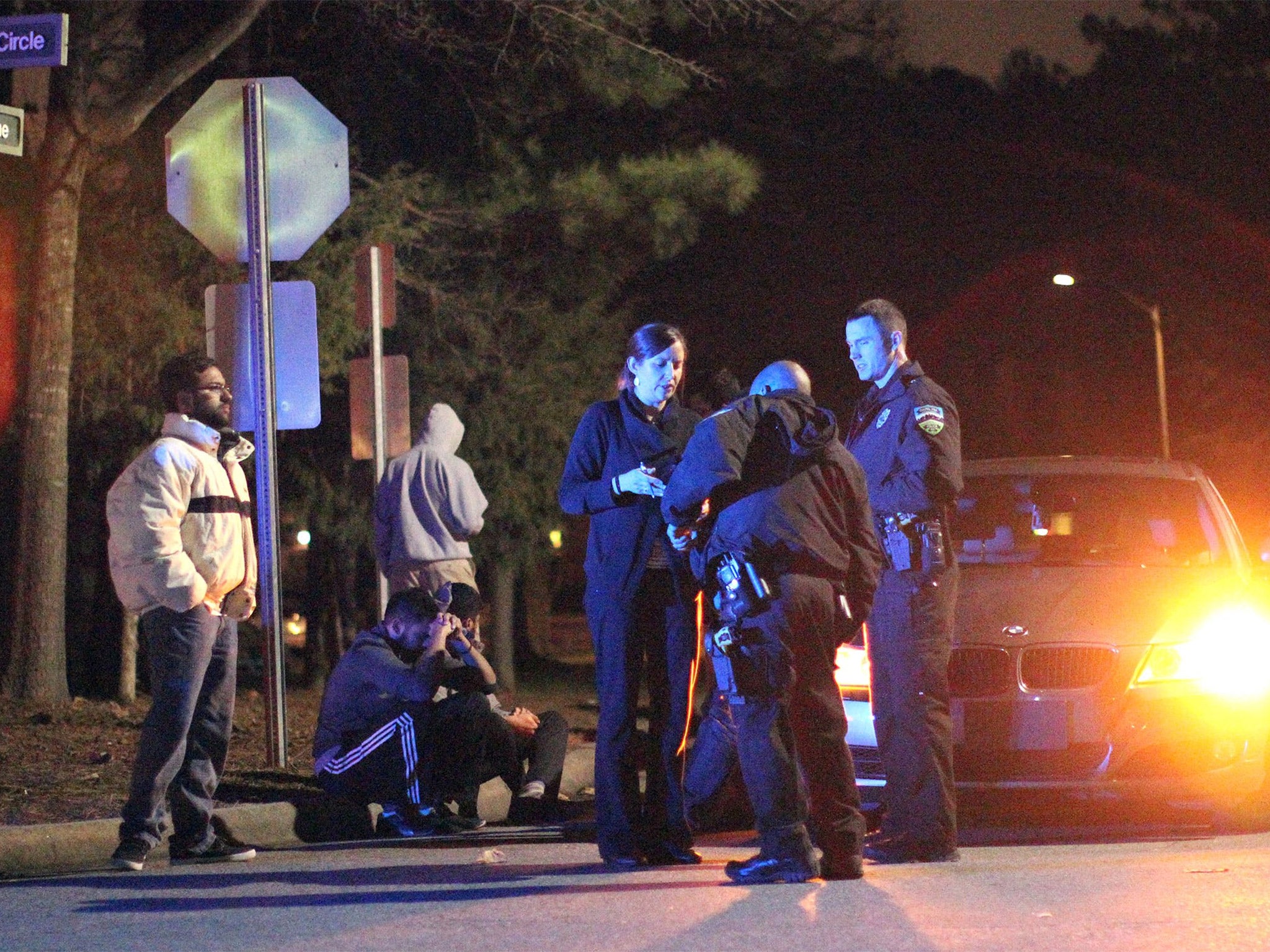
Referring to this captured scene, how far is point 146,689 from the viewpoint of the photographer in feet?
70.9

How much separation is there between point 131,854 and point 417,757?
57.5 inches

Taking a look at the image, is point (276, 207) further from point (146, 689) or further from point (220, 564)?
point (146, 689)

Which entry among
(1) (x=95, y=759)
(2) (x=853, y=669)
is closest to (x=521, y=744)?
(2) (x=853, y=669)

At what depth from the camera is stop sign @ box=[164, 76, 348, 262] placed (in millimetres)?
10039

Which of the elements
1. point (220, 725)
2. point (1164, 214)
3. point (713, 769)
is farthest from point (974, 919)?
point (1164, 214)

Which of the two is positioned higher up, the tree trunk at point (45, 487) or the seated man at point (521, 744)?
the tree trunk at point (45, 487)

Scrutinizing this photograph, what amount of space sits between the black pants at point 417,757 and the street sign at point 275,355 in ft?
7.19

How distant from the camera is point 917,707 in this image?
6.77 m

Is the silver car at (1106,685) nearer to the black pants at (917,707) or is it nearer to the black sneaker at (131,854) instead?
the black pants at (917,707)

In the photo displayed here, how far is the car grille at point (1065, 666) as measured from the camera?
7406 mm

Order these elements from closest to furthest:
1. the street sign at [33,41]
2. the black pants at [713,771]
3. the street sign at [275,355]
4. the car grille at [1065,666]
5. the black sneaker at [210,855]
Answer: the black sneaker at [210,855] → the car grille at [1065,666] → the black pants at [713,771] → the street sign at [33,41] → the street sign at [275,355]

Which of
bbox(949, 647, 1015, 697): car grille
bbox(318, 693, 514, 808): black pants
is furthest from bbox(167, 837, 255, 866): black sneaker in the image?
bbox(949, 647, 1015, 697): car grille

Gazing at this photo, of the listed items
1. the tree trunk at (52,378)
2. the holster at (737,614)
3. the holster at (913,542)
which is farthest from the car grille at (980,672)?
the tree trunk at (52,378)

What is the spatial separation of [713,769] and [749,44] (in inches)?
625
